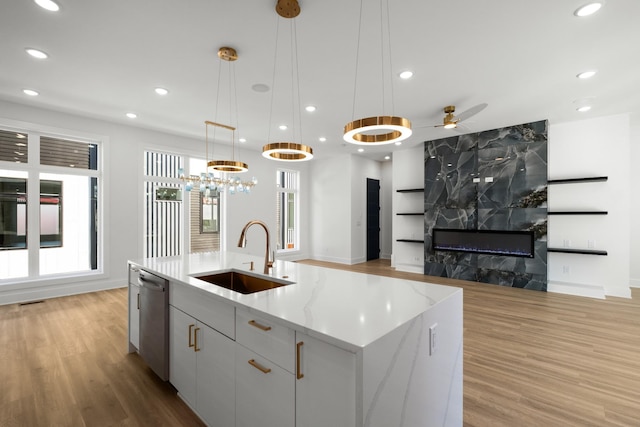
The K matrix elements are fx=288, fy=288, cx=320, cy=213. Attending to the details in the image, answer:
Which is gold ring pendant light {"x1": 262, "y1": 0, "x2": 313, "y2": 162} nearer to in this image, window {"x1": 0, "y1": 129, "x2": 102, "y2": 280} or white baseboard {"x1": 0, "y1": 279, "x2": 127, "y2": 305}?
window {"x1": 0, "y1": 129, "x2": 102, "y2": 280}

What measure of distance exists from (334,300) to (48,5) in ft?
10.5

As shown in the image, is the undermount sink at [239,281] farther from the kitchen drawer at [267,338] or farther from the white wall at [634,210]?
the white wall at [634,210]

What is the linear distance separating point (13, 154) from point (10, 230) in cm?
121

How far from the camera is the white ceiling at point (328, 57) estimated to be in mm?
2410

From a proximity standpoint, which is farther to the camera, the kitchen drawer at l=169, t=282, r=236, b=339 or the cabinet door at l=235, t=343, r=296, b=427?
the kitchen drawer at l=169, t=282, r=236, b=339

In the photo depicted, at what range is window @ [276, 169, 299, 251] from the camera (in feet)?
28.0

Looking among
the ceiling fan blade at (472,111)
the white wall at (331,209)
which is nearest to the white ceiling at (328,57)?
the ceiling fan blade at (472,111)

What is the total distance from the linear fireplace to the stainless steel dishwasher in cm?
556

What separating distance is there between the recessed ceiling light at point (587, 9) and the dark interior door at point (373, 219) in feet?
20.7

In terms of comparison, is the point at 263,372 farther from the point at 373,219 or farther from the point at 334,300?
the point at 373,219

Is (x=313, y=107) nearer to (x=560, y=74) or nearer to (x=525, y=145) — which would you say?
(x=560, y=74)

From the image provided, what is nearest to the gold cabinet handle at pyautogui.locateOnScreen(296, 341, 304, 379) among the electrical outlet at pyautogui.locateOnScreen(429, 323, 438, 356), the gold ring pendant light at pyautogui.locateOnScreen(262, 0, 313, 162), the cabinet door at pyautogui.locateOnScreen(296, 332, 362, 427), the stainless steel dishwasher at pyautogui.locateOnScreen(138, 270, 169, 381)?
the cabinet door at pyautogui.locateOnScreen(296, 332, 362, 427)

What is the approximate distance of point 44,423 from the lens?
6.34 ft

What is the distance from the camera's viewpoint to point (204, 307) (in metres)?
1.81
